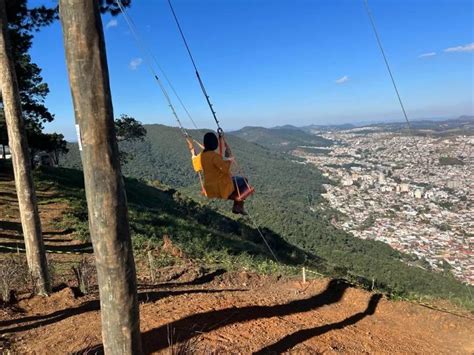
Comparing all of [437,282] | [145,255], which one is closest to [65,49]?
[145,255]

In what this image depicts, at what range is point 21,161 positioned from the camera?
5.76 meters

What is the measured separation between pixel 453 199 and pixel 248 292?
148 ft

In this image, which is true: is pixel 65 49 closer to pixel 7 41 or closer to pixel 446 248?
pixel 7 41

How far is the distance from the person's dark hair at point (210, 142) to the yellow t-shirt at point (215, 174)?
0.35ft

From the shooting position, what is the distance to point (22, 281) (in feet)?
19.8

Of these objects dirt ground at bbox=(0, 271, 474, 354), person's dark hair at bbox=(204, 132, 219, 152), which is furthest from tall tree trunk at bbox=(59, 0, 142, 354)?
person's dark hair at bbox=(204, 132, 219, 152)

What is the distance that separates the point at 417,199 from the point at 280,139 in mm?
105084

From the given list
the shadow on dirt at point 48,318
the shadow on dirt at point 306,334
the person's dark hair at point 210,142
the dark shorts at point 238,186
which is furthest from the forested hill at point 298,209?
the shadow on dirt at point 48,318

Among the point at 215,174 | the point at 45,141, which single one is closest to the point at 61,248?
the point at 215,174

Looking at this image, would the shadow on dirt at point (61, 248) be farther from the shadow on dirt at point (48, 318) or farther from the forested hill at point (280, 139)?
the forested hill at point (280, 139)

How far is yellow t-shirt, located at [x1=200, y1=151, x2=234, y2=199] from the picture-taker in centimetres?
624

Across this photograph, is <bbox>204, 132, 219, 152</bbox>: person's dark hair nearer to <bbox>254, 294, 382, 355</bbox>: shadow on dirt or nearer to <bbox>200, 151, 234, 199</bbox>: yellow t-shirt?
<bbox>200, 151, 234, 199</bbox>: yellow t-shirt

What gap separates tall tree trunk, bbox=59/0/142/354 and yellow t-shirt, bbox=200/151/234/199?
12.1 feet

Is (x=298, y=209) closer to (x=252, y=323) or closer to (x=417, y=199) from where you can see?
(x=417, y=199)
